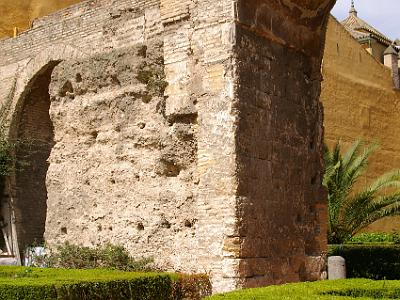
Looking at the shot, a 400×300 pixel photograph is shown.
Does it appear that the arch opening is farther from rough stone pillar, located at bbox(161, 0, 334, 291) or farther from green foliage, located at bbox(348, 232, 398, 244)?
green foliage, located at bbox(348, 232, 398, 244)

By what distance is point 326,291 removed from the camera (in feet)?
16.8

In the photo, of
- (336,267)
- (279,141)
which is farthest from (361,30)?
(279,141)

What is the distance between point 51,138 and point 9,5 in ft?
20.4

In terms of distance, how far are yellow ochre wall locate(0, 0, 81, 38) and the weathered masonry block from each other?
7.32m

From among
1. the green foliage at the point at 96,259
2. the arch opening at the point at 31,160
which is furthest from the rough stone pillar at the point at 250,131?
the arch opening at the point at 31,160

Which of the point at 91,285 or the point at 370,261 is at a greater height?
the point at 91,285

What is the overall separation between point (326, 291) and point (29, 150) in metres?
7.75

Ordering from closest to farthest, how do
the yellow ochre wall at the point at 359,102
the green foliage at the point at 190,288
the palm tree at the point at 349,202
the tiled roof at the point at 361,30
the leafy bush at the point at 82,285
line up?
the leafy bush at the point at 82,285 < the green foliage at the point at 190,288 < the palm tree at the point at 349,202 < the yellow ochre wall at the point at 359,102 < the tiled roof at the point at 361,30

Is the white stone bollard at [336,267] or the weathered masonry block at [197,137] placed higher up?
the weathered masonry block at [197,137]

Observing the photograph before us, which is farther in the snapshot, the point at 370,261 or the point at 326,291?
the point at 370,261

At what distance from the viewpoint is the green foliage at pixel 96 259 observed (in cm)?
766

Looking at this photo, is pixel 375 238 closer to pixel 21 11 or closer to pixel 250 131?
pixel 21 11

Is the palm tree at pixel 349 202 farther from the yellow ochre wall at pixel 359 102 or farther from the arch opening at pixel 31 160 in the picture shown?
the arch opening at pixel 31 160

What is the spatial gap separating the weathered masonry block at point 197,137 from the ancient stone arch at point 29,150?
5.36ft
